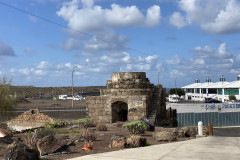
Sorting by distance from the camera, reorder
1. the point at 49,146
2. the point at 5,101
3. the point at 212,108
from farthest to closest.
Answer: the point at 212,108 < the point at 5,101 < the point at 49,146

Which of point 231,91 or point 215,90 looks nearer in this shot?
point 231,91

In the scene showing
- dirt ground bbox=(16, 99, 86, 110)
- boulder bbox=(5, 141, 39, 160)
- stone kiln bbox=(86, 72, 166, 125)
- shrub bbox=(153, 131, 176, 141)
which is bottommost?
dirt ground bbox=(16, 99, 86, 110)

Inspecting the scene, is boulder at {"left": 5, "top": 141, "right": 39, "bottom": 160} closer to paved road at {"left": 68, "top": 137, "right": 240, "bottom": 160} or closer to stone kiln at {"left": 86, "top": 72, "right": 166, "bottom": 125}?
paved road at {"left": 68, "top": 137, "right": 240, "bottom": 160}

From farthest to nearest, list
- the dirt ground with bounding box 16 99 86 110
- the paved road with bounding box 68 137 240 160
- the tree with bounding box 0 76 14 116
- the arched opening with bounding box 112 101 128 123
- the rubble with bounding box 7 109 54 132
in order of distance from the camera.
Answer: the dirt ground with bounding box 16 99 86 110
the tree with bounding box 0 76 14 116
the rubble with bounding box 7 109 54 132
the arched opening with bounding box 112 101 128 123
the paved road with bounding box 68 137 240 160

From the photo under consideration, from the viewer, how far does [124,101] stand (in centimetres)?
2056

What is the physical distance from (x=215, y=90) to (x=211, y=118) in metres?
42.7

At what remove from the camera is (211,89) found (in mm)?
74000

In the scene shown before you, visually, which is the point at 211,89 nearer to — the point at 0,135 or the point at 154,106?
the point at 154,106

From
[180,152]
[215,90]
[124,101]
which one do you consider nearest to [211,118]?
[124,101]

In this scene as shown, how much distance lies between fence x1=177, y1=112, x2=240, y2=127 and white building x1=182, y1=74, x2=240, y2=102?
27934mm

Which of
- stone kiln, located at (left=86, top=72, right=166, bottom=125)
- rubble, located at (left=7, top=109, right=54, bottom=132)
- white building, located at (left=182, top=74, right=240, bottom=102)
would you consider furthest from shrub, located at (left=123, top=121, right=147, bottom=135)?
white building, located at (left=182, top=74, right=240, bottom=102)

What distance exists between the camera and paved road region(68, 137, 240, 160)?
8688 mm

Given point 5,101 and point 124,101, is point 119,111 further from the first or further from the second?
point 5,101

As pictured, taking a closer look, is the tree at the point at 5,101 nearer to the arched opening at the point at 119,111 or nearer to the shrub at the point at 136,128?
the arched opening at the point at 119,111
